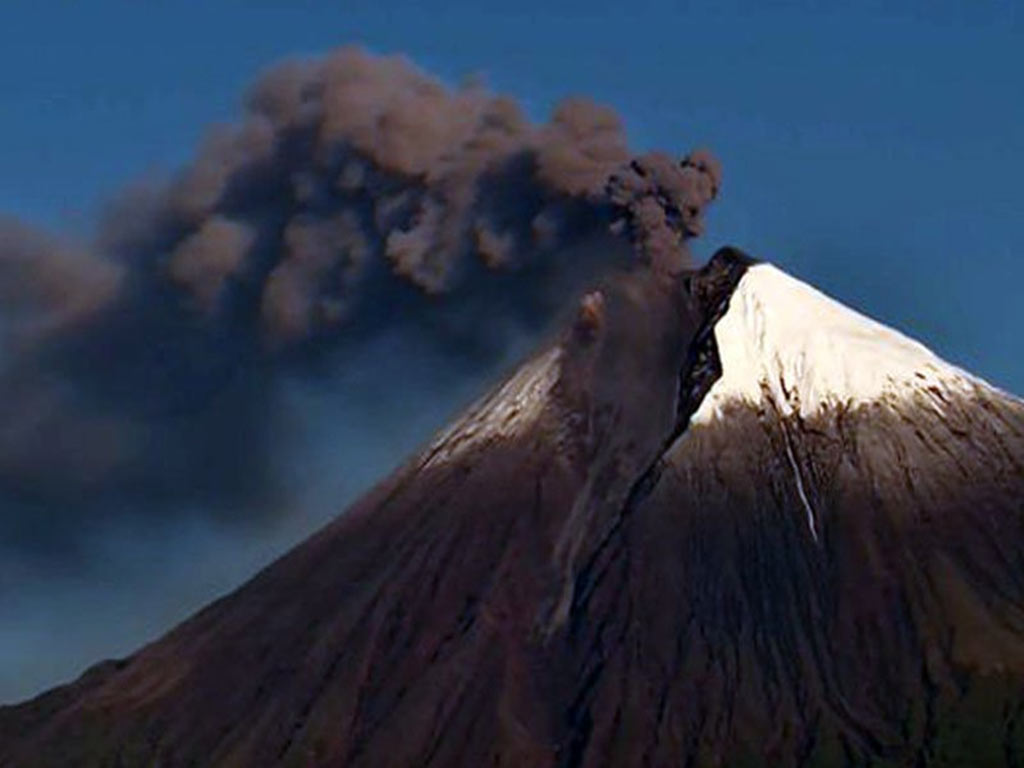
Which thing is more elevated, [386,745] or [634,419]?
[634,419]

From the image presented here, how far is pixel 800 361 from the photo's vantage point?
588 ft

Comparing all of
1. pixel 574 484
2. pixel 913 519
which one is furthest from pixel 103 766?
pixel 913 519

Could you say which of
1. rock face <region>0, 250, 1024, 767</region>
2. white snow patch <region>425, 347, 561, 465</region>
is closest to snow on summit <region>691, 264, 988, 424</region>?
rock face <region>0, 250, 1024, 767</region>

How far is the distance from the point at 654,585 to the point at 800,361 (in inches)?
626

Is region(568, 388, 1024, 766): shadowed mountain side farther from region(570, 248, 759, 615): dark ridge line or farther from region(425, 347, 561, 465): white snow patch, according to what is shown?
region(425, 347, 561, 465): white snow patch

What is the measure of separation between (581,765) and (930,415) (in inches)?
1151

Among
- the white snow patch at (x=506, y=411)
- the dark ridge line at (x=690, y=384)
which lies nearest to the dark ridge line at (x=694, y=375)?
the dark ridge line at (x=690, y=384)

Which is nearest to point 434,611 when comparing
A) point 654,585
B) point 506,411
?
point 654,585

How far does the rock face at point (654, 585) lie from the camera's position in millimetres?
161500

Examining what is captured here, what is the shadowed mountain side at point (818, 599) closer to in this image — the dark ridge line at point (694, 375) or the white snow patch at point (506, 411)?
the dark ridge line at point (694, 375)

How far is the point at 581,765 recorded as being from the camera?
15750cm

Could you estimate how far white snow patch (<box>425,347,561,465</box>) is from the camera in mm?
175875

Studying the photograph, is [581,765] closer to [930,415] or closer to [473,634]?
[473,634]

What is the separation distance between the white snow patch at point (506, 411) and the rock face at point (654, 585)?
16 cm
